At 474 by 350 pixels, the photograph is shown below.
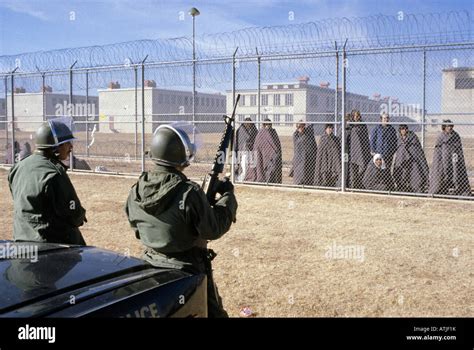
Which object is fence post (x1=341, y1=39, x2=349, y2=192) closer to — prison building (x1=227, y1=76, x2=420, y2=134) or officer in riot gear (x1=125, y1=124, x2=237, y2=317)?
officer in riot gear (x1=125, y1=124, x2=237, y2=317)

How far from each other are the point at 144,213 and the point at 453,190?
350 inches

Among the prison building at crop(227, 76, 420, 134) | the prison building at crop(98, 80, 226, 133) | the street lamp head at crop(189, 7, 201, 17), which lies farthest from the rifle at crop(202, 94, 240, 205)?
the prison building at crop(98, 80, 226, 133)

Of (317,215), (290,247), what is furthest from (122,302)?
(317,215)

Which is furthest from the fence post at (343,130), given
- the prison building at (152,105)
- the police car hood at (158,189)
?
the prison building at (152,105)

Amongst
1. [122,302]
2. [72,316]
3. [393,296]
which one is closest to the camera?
[72,316]

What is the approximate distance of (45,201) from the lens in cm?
388

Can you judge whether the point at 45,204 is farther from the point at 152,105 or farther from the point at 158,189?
the point at 152,105

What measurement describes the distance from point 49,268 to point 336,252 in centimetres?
492

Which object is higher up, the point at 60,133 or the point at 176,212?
the point at 60,133

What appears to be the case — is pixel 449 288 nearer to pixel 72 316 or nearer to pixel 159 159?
pixel 159 159

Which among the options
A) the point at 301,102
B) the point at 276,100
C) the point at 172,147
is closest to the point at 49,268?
the point at 172,147

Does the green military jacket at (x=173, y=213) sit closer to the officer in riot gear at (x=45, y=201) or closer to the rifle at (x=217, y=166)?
the rifle at (x=217, y=166)

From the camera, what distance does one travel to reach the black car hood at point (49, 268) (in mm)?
2172

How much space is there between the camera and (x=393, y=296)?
17.3ft
